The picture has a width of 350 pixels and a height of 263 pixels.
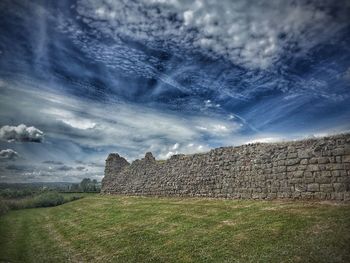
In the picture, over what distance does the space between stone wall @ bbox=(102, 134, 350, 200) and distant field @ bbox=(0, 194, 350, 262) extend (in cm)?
149

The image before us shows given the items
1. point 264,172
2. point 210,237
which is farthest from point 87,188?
point 210,237

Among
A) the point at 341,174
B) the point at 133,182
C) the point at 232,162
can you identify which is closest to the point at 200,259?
the point at 341,174

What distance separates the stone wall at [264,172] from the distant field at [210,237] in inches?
58.7

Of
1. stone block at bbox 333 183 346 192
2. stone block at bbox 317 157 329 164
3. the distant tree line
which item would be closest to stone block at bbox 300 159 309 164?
stone block at bbox 317 157 329 164

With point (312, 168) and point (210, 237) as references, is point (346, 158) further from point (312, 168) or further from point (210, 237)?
point (210, 237)

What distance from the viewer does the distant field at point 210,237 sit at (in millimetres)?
10094

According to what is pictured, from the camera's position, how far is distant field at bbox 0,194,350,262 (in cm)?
1009

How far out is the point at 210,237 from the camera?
1302 centimetres

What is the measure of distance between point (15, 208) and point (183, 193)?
41.8 meters

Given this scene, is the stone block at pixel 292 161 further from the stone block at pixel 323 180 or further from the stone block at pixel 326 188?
the stone block at pixel 326 188

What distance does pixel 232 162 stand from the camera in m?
22.6

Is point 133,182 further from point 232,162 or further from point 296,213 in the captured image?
point 296,213

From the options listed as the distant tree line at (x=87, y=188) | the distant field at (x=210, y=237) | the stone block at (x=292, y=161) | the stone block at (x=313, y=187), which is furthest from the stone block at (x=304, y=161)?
the distant tree line at (x=87, y=188)

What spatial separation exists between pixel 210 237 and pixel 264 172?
8184 mm
